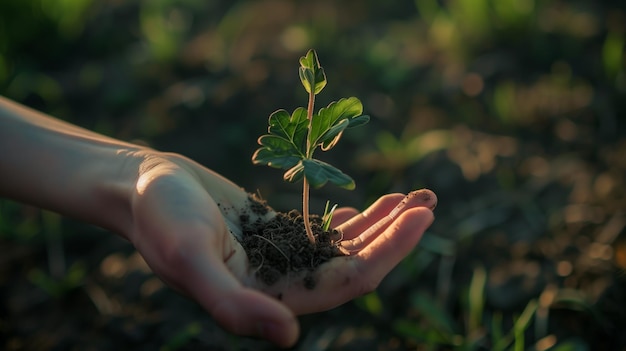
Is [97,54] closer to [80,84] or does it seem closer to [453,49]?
[80,84]

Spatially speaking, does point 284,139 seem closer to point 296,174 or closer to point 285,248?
point 296,174

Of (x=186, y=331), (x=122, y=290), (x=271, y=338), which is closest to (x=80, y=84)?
(x=122, y=290)

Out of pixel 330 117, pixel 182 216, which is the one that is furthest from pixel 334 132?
pixel 182 216

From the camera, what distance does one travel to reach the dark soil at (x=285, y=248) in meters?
1.73

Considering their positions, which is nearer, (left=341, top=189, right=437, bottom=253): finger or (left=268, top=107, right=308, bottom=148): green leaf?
(left=268, top=107, right=308, bottom=148): green leaf

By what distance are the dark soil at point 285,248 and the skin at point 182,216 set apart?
0.11ft

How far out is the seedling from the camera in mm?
1646

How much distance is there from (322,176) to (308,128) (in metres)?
0.23

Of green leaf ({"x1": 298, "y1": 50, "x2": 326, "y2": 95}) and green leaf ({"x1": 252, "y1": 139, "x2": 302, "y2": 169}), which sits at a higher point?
green leaf ({"x1": 298, "y1": 50, "x2": 326, "y2": 95})

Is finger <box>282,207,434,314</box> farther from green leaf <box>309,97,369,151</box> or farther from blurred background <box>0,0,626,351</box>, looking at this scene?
blurred background <box>0,0,626,351</box>

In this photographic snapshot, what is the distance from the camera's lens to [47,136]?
84.7 inches

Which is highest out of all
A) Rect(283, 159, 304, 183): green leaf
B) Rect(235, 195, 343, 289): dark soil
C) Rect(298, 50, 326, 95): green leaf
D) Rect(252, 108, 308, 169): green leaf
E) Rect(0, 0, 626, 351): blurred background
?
Rect(298, 50, 326, 95): green leaf

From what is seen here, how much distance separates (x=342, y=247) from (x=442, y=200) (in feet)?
3.90

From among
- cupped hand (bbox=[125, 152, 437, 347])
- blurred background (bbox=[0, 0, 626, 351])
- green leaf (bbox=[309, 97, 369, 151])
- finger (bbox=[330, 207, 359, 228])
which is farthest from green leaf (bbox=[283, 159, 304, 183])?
blurred background (bbox=[0, 0, 626, 351])
